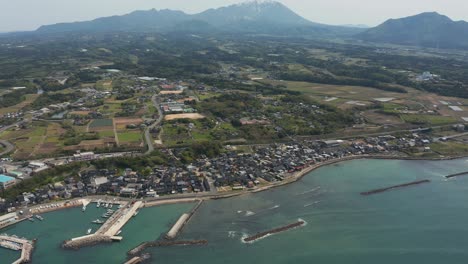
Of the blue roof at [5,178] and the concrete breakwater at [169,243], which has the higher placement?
the blue roof at [5,178]

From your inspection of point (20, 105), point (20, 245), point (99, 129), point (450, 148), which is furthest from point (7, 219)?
point (450, 148)

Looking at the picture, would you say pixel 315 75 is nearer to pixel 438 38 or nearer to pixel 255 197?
pixel 255 197

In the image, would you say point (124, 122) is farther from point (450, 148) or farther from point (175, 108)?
point (450, 148)

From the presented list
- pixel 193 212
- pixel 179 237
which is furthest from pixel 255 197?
pixel 179 237

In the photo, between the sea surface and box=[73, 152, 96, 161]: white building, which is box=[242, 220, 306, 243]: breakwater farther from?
box=[73, 152, 96, 161]: white building

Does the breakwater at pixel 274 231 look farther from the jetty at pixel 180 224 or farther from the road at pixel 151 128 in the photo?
the road at pixel 151 128

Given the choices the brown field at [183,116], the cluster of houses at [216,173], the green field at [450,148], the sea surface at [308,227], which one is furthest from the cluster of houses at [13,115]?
the green field at [450,148]
